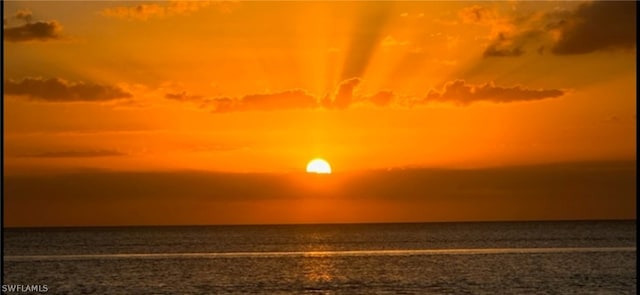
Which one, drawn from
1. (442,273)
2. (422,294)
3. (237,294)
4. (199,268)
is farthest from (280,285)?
(199,268)

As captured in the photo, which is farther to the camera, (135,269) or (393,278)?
(135,269)

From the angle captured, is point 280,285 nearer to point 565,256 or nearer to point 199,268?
point 199,268

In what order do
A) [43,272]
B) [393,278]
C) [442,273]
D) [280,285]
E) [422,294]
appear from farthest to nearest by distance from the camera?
[43,272] → [442,273] → [393,278] → [280,285] → [422,294]

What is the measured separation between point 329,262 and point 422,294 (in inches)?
1678

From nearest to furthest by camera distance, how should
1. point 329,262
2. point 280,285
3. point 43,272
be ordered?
1. point 280,285
2. point 43,272
3. point 329,262

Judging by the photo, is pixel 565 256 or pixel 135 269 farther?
pixel 565 256

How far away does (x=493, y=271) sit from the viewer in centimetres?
8912

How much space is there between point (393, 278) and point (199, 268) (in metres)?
24.9

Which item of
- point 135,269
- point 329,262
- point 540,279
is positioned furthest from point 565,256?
point 135,269

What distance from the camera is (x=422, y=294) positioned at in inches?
2643

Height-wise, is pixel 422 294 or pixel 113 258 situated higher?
pixel 113 258

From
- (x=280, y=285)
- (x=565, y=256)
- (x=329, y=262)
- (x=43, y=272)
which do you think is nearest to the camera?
(x=280, y=285)

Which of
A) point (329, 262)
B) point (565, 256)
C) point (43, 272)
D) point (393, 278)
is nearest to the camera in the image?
point (393, 278)

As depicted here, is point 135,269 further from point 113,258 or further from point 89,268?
point 113,258
